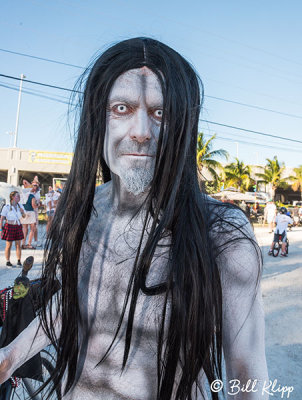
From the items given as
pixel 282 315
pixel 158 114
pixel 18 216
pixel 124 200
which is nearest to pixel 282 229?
pixel 282 315

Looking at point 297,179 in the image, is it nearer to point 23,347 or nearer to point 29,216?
point 29,216

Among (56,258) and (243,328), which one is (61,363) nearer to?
(56,258)

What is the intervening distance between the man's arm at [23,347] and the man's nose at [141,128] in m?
0.64

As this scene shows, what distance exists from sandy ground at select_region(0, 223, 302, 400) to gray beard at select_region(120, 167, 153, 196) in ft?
4.17

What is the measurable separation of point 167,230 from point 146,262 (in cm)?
12

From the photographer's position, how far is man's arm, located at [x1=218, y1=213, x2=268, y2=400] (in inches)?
31.1

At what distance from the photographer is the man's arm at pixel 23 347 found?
1.04 meters

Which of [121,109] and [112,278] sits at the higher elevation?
[121,109]

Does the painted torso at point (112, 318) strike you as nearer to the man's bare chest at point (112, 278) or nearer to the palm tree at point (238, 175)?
the man's bare chest at point (112, 278)

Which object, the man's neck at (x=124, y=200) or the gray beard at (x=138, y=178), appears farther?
the man's neck at (x=124, y=200)

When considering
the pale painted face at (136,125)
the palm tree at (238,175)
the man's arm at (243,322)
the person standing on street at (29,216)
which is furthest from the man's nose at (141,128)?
the palm tree at (238,175)

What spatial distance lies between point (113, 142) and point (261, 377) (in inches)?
30.5

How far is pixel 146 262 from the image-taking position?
894mm

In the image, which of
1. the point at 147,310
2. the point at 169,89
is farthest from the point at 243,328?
the point at 169,89
